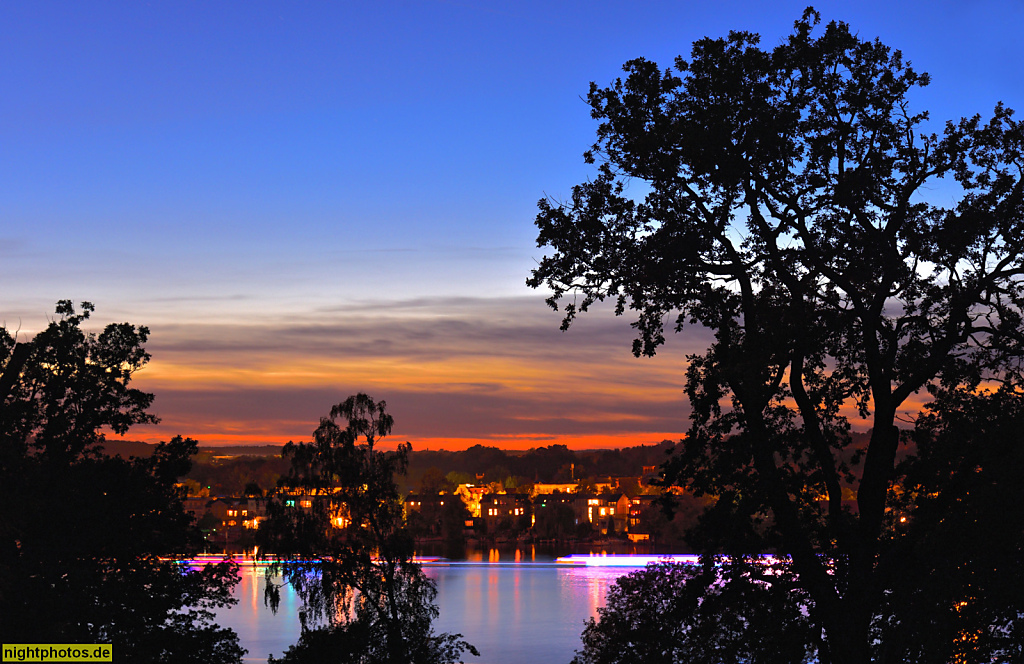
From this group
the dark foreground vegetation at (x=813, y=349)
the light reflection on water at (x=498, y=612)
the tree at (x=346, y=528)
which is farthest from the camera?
the light reflection on water at (x=498, y=612)

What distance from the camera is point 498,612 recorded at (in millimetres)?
95188

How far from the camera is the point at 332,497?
123ft

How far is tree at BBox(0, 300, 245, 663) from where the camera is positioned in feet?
83.4

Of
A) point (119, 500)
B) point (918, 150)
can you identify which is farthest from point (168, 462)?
point (918, 150)

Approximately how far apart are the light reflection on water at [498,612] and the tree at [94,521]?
30505mm

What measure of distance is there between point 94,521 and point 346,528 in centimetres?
1096

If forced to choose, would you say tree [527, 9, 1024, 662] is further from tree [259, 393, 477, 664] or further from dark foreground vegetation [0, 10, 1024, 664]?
tree [259, 393, 477, 664]

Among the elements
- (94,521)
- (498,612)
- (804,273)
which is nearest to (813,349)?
(804,273)

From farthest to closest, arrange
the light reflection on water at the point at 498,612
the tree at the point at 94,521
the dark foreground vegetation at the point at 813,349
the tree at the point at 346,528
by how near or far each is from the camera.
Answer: the light reflection on water at the point at 498,612 → the tree at the point at 346,528 → the tree at the point at 94,521 → the dark foreground vegetation at the point at 813,349

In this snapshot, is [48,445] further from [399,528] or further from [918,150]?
[918,150]

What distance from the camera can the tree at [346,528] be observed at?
36.0 metres

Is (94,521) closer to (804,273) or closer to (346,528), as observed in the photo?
(346,528)

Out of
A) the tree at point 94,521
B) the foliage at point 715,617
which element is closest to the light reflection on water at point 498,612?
the tree at point 94,521

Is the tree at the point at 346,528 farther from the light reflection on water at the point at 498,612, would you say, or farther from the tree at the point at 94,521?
the light reflection on water at the point at 498,612
